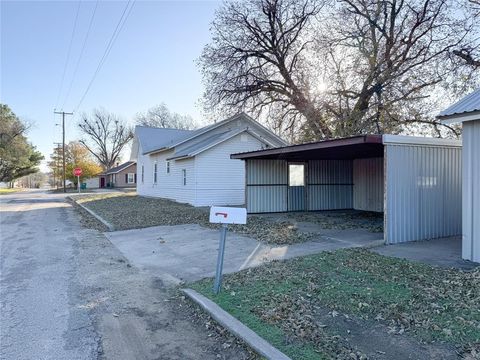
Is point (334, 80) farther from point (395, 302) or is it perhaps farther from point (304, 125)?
point (395, 302)

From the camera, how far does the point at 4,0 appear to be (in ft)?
46.3

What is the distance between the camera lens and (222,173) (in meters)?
19.6

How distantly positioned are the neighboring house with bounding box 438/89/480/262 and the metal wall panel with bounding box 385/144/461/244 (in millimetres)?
1748

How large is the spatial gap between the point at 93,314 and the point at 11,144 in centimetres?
Answer: 5088

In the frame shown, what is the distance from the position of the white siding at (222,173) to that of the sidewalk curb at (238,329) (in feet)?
45.6

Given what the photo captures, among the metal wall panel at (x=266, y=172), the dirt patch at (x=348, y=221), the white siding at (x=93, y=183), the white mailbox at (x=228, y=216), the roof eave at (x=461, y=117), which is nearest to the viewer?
the white mailbox at (x=228, y=216)

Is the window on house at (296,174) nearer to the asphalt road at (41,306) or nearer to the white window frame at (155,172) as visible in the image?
the asphalt road at (41,306)

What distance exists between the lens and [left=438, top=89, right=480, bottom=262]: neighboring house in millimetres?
6625

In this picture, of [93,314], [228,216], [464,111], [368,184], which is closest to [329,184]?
[368,184]

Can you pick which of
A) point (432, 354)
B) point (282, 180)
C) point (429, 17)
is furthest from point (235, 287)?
point (429, 17)

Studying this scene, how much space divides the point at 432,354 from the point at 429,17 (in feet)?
68.1

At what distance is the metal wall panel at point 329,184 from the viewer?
16.7 m

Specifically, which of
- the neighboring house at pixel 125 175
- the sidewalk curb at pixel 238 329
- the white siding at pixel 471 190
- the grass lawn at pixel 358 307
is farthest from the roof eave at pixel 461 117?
the neighboring house at pixel 125 175

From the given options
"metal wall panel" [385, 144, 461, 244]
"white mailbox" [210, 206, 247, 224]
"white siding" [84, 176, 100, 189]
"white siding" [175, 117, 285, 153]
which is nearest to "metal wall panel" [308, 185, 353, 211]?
"white siding" [175, 117, 285, 153]
